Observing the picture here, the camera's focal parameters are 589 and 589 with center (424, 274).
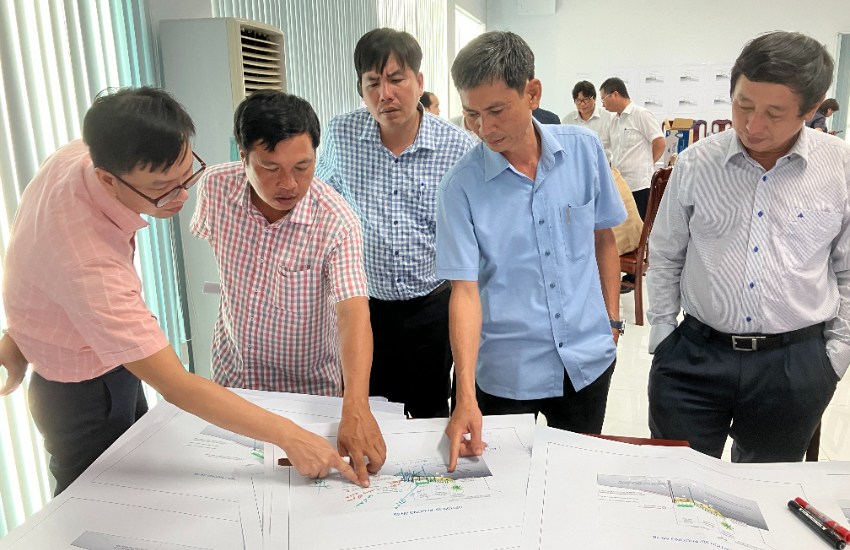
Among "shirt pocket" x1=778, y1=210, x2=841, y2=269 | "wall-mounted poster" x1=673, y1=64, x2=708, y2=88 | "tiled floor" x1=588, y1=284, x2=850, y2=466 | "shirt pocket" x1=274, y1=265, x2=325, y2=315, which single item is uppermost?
"wall-mounted poster" x1=673, y1=64, x2=708, y2=88

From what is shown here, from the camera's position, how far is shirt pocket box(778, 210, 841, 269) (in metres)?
1.34

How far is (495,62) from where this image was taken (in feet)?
4.02

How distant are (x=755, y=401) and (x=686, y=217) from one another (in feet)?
1.56

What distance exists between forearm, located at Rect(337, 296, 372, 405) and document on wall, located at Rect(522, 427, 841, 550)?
38 centimetres

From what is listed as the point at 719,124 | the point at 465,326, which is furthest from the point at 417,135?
the point at 719,124

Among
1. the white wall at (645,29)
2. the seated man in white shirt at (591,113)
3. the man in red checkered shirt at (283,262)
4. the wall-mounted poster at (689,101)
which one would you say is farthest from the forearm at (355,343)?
the wall-mounted poster at (689,101)

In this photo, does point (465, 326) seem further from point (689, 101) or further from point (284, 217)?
point (689, 101)

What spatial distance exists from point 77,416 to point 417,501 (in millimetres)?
772

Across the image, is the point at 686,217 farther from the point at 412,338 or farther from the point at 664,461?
the point at 412,338

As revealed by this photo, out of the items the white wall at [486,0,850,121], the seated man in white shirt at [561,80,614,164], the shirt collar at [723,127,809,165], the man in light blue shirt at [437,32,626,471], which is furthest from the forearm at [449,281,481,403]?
the white wall at [486,0,850,121]

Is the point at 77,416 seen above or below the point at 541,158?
below

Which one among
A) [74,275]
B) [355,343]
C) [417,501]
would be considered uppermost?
[74,275]

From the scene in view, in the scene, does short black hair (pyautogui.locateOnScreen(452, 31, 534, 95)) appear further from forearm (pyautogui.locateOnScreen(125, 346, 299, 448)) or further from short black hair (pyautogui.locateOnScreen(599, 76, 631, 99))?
short black hair (pyautogui.locateOnScreen(599, 76, 631, 99))

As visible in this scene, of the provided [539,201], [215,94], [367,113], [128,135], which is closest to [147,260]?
[215,94]
